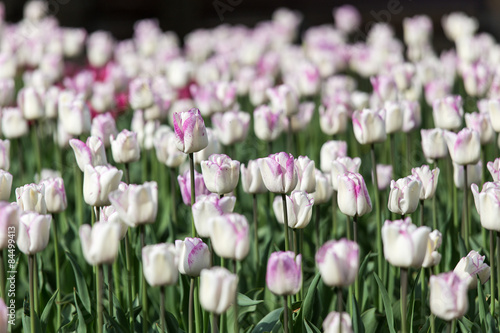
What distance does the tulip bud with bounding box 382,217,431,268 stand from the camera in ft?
4.78

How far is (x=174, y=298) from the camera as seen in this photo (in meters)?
2.28

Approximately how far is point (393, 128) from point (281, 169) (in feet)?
2.75

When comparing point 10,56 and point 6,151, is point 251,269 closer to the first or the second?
point 6,151

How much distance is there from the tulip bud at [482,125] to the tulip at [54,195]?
1291 mm

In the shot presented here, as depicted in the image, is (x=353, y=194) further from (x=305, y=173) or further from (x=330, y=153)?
(x=330, y=153)

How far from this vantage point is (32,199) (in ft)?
5.93

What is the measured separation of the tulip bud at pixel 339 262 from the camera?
4.50ft

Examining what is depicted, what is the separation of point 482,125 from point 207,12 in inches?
287

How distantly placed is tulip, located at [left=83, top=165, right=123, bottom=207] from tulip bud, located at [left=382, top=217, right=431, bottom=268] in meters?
0.71

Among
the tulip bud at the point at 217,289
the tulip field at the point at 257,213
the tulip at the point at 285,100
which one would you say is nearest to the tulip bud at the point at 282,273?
the tulip field at the point at 257,213

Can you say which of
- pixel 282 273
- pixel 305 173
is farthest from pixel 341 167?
pixel 282 273

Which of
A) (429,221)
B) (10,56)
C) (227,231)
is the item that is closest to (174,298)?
(227,231)

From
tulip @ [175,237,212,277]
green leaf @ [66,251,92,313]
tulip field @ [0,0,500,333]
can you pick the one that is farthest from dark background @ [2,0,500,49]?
tulip @ [175,237,212,277]

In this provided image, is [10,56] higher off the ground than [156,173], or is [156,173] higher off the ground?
[10,56]
